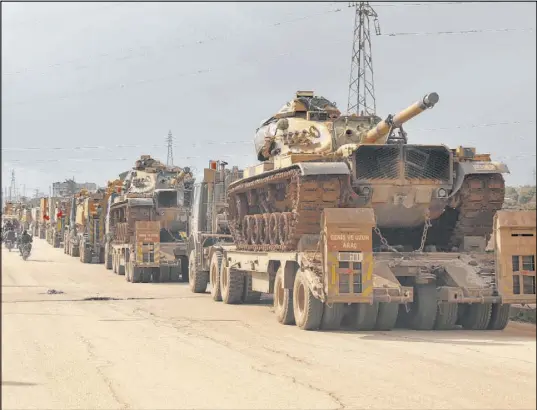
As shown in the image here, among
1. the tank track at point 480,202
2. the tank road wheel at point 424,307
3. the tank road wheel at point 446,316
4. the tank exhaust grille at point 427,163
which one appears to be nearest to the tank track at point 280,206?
the tank exhaust grille at point 427,163

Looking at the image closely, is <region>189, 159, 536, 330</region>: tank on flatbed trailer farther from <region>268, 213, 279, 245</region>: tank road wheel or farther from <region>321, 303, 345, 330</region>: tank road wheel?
<region>268, 213, 279, 245</region>: tank road wheel

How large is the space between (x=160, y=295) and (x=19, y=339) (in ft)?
27.9

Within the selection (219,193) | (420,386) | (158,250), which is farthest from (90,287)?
(420,386)

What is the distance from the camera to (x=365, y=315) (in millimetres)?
11445

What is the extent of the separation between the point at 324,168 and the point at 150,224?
1265cm

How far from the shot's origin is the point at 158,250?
23.5 metres

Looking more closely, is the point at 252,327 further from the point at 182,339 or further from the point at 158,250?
the point at 158,250

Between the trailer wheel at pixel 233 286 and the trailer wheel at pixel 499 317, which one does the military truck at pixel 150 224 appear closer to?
the trailer wheel at pixel 233 286

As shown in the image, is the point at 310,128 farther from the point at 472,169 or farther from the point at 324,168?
the point at 472,169

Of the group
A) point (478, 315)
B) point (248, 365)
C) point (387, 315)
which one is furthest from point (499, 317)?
point (248, 365)

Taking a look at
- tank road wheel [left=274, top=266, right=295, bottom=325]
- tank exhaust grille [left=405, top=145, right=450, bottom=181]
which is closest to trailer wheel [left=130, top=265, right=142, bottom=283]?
tank road wheel [left=274, top=266, right=295, bottom=325]

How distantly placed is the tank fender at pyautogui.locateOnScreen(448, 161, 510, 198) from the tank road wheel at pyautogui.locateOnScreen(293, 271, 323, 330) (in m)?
2.89

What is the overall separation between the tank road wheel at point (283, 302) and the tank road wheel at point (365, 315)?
48.3 inches

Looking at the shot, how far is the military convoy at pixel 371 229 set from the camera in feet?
35.0
